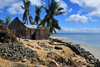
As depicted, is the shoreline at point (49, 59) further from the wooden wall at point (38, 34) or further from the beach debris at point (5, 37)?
the wooden wall at point (38, 34)

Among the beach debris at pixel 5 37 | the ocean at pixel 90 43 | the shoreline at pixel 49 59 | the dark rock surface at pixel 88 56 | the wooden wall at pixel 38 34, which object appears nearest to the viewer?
the shoreline at pixel 49 59

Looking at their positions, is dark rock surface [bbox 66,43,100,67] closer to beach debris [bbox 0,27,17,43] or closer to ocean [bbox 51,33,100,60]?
ocean [bbox 51,33,100,60]

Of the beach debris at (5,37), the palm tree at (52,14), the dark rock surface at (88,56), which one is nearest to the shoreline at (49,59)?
the dark rock surface at (88,56)

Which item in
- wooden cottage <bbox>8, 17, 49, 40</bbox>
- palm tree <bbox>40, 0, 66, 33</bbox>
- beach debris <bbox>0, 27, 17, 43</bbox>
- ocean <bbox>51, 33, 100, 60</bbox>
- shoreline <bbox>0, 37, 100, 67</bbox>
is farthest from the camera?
palm tree <bbox>40, 0, 66, 33</bbox>

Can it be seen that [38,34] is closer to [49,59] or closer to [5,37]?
[5,37]

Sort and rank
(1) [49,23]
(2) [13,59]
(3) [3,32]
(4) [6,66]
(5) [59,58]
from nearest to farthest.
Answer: (4) [6,66], (2) [13,59], (5) [59,58], (3) [3,32], (1) [49,23]

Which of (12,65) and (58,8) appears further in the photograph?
(58,8)

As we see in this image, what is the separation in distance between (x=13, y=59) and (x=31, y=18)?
31.8 metres

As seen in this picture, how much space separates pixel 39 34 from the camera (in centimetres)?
1797

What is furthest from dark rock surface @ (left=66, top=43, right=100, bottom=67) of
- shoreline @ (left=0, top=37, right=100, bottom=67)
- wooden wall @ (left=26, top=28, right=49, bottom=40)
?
wooden wall @ (left=26, top=28, right=49, bottom=40)

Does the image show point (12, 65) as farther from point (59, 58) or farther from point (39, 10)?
point (39, 10)

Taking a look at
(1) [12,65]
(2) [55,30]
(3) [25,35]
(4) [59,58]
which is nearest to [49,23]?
(2) [55,30]

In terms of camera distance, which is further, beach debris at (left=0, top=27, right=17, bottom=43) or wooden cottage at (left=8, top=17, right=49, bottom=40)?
wooden cottage at (left=8, top=17, right=49, bottom=40)

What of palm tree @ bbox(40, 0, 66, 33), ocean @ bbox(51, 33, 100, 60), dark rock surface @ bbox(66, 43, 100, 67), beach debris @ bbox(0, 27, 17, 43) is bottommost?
ocean @ bbox(51, 33, 100, 60)
